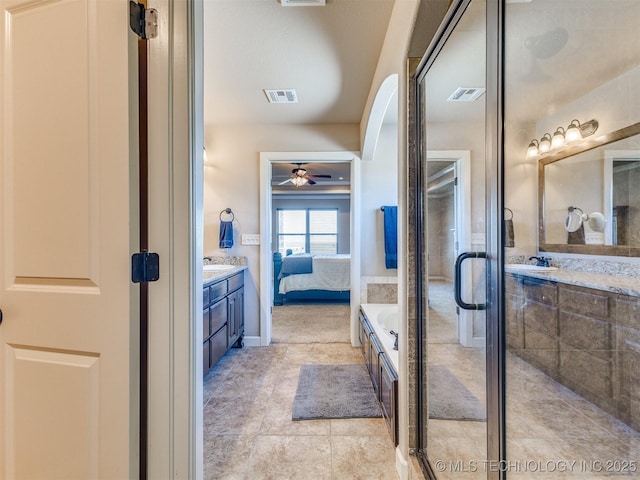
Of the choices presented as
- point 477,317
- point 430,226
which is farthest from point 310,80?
point 477,317

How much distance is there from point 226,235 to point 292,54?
1.94 meters

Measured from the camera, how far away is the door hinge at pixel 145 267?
885 mm

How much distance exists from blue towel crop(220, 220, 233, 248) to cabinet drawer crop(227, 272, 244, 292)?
0.36 m

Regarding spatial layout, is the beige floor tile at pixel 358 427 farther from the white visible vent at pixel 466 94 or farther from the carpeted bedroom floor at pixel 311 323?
the white visible vent at pixel 466 94

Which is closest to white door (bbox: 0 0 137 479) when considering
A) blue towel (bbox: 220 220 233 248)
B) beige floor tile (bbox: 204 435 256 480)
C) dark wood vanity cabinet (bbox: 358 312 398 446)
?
beige floor tile (bbox: 204 435 256 480)

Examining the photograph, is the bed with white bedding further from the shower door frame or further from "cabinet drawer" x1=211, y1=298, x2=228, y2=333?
the shower door frame

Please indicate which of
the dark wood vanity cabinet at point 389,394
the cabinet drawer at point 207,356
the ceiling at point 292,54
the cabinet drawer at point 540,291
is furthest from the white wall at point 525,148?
the cabinet drawer at point 207,356

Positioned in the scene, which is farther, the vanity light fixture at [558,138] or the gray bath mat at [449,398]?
the gray bath mat at [449,398]

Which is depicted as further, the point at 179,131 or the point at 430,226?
the point at 430,226

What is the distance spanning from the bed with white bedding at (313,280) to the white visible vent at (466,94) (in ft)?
13.4

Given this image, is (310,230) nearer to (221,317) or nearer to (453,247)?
(221,317)

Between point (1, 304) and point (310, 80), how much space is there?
2312mm

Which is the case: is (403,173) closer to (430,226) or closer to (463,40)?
(430,226)

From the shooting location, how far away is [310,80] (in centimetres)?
240
